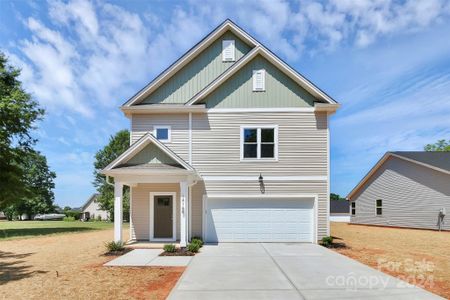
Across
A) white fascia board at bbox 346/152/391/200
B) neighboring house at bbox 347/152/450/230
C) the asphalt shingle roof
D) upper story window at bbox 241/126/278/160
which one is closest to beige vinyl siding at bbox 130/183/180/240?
upper story window at bbox 241/126/278/160

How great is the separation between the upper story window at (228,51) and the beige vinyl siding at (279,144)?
309 centimetres

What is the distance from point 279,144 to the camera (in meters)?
15.7

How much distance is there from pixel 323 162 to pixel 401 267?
632 cm

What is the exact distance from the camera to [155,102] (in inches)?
648

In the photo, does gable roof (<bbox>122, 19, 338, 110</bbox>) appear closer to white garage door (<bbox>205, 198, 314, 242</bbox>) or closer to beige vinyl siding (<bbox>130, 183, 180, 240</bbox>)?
beige vinyl siding (<bbox>130, 183, 180, 240</bbox>)

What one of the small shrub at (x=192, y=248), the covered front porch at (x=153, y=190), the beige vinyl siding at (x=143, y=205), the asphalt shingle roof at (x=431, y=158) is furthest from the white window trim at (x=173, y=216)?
the asphalt shingle roof at (x=431, y=158)

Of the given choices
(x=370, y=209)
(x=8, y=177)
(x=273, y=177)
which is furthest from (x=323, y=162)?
(x=8, y=177)

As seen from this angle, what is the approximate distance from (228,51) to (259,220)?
8.31 metres

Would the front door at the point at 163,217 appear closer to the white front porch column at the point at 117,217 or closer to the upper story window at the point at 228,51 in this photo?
the white front porch column at the point at 117,217

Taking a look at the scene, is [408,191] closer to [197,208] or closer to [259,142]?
[259,142]

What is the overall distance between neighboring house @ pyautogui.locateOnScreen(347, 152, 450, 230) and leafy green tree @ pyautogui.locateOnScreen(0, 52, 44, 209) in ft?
90.1

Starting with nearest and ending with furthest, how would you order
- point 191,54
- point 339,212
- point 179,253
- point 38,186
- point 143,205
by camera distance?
point 179,253 < point 143,205 < point 191,54 < point 339,212 < point 38,186

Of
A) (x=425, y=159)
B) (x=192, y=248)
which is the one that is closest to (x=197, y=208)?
(x=192, y=248)

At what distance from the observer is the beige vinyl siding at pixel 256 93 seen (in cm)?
1595
